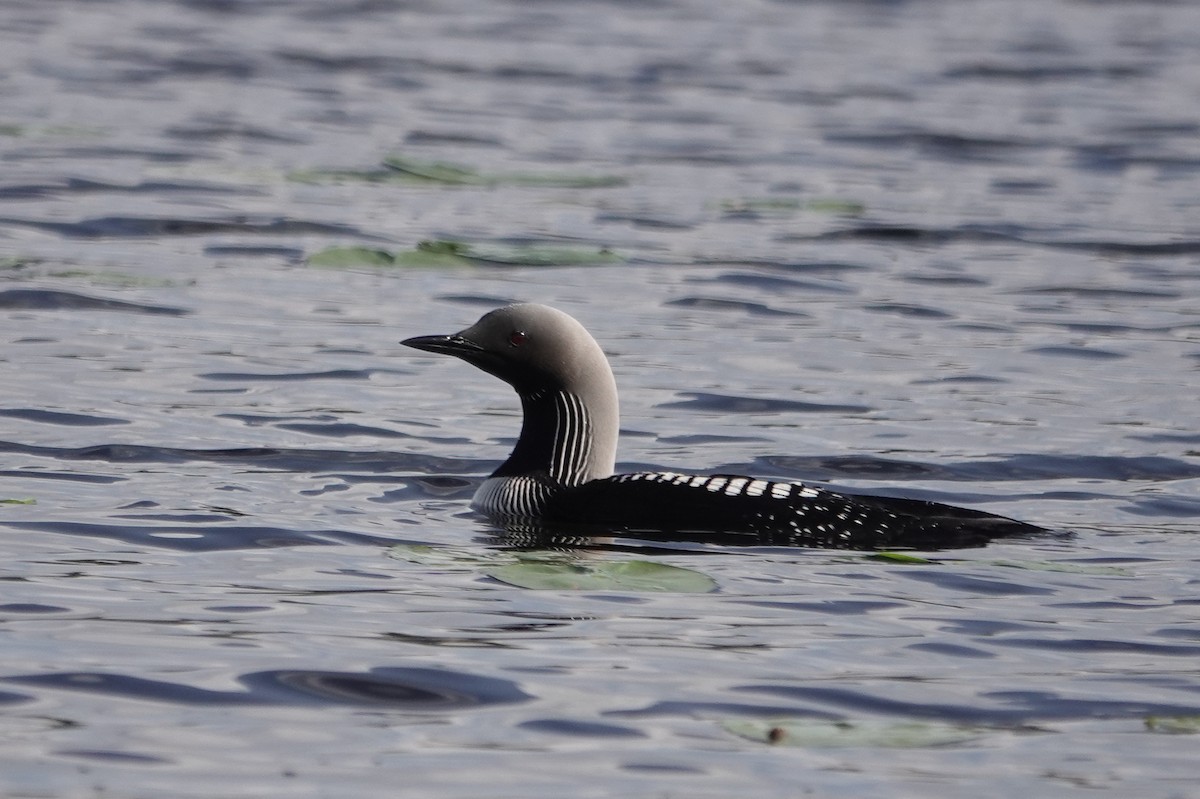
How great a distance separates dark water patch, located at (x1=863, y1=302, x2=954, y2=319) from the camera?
A: 1008 cm

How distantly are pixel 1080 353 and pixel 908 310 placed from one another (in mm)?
1124

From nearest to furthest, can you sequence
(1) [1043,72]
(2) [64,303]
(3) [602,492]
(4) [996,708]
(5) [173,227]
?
(4) [996,708]
(3) [602,492]
(2) [64,303]
(5) [173,227]
(1) [1043,72]

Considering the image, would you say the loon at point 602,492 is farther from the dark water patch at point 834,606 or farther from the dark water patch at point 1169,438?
the dark water patch at point 1169,438

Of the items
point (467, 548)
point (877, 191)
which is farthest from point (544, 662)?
point (877, 191)

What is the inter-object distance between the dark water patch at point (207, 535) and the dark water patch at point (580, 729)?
1.68m

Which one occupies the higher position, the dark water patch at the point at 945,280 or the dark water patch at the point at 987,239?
the dark water patch at the point at 987,239

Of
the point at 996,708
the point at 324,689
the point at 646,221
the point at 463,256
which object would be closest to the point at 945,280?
the point at 646,221

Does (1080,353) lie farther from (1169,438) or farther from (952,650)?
(952,650)

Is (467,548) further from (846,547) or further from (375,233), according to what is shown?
(375,233)

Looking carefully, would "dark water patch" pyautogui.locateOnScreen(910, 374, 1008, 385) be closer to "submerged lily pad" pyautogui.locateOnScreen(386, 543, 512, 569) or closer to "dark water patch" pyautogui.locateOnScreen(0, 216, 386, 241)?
"submerged lily pad" pyautogui.locateOnScreen(386, 543, 512, 569)

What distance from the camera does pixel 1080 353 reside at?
30.5 ft

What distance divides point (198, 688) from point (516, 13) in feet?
61.7

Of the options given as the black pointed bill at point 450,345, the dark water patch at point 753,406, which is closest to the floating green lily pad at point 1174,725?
the black pointed bill at point 450,345

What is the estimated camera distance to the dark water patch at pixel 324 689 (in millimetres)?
4289
